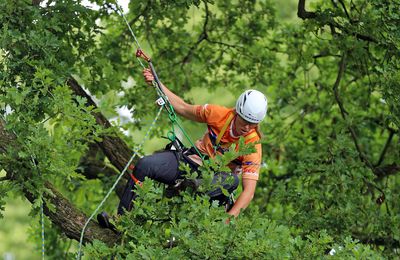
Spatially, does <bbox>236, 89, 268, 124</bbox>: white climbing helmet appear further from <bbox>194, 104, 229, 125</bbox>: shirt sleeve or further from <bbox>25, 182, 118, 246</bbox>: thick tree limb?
<bbox>25, 182, 118, 246</bbox>: thick tree limb

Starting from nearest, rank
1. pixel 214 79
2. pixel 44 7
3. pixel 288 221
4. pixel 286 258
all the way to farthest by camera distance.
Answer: pixel 286 258 < pixel 44 7 < pixel 288 221 < pixel 214 79

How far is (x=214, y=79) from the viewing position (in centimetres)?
1209

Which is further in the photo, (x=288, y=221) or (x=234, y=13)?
(x=234, y=13)

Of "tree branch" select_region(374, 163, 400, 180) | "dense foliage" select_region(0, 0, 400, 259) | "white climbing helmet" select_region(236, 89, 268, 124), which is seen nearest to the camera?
"dense foliage" select_region(0, 0, 400, 259)

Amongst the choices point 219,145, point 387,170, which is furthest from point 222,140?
point 387,170

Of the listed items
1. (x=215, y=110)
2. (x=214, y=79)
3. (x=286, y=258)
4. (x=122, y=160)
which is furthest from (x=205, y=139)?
(x=214, y=79)

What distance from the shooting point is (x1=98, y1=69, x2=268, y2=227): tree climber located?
269 inches

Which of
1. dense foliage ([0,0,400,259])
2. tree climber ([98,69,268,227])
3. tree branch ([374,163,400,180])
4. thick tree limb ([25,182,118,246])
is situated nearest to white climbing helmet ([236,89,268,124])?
tree climber ([98,69,268,227])

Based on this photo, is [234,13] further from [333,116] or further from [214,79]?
[333,116]

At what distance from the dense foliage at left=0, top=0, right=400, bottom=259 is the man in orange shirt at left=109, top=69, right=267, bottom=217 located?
0.31 metres

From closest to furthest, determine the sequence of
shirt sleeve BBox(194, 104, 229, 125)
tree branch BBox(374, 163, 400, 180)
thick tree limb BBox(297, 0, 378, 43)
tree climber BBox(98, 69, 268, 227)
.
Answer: tree climber BBox(98, 69, 268, 227) → shirt sleeve BBox(194, 104, 229, 125) → thick tree limb BBox(297, 0, 378, 43) → tree branch BBox(374, 163, 400, 180)

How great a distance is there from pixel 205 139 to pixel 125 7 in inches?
130

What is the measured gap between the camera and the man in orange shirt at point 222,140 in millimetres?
6844

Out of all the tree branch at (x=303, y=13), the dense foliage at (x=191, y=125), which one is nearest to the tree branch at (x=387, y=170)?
the dense foliage at (x=191, y=125)
